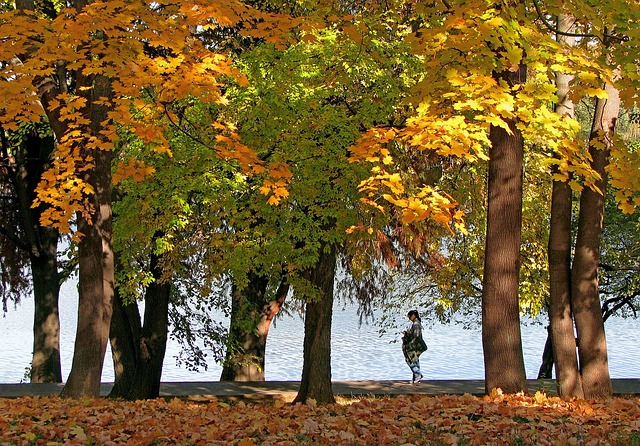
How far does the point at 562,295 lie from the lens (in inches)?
465

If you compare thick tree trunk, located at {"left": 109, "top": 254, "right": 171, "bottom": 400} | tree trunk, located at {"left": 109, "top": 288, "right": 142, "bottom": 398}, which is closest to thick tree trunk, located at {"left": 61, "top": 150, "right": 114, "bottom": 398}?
thick tree trunk, located at {"left": 109, "top": 254, "right": 171, "bottom": 400}

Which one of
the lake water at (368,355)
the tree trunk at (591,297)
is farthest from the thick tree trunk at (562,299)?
the lake water at (368,355)

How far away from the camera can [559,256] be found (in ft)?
39.1

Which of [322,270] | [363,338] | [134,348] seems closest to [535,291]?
[322,270]

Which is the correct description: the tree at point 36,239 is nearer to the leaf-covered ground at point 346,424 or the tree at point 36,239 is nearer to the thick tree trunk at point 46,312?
the thick tree trunk at point 46,312

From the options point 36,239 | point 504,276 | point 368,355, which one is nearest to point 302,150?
point 504,276

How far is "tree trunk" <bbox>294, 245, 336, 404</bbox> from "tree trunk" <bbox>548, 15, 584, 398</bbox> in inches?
206

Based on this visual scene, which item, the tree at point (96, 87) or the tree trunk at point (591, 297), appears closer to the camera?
the tree at point (96, 87)

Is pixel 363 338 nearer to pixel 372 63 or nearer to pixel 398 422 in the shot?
pixel 372 63

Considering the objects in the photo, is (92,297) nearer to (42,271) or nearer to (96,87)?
(96,87)

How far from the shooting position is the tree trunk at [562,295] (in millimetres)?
11656

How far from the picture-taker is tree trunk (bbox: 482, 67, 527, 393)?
1082 centimetres

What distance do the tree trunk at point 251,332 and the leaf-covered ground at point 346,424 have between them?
10.9 metres

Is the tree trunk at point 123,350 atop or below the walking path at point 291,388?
atop
